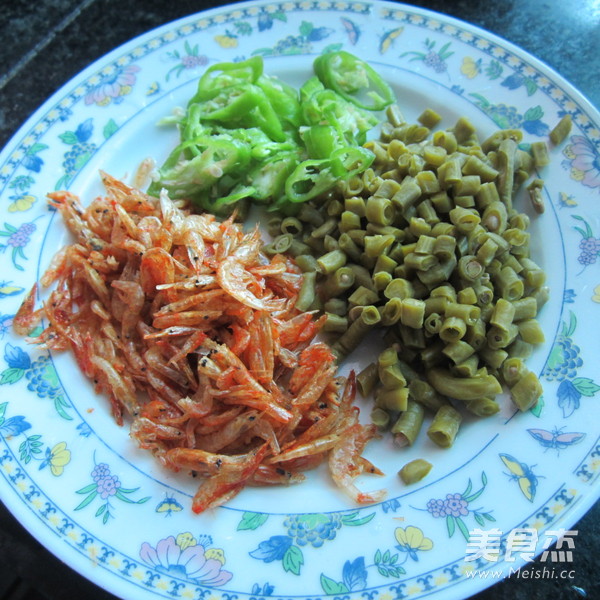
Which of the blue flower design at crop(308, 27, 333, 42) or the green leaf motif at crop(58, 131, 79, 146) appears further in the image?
the blue flower design at crop(308, 27, 333, 42)

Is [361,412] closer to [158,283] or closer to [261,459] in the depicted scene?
[261,459]

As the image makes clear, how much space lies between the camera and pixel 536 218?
302 centimetres

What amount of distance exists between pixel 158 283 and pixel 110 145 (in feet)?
3.58

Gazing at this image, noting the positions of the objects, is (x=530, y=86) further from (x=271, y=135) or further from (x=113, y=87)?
(x=113, y=87)

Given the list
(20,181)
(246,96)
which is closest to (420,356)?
(246,96)

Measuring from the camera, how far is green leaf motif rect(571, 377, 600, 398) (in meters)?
2.51

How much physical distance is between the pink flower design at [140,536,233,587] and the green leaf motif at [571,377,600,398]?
1.65 metres

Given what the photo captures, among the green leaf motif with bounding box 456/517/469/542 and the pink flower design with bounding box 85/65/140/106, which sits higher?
the green leaf motif with bounding box 456/517/469/542

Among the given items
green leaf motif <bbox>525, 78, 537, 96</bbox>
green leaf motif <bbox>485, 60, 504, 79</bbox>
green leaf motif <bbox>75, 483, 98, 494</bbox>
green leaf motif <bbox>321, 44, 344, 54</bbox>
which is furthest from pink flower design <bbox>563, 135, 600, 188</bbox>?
green leaf motif <bbox>75, 483, 98, 494</bbox>

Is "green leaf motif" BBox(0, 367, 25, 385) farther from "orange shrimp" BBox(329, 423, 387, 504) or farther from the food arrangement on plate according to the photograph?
"orange shrimp" BBox(329, 423, 387, 504)

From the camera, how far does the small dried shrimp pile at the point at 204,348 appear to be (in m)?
2.55

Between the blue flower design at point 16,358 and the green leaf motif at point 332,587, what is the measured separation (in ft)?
5.47

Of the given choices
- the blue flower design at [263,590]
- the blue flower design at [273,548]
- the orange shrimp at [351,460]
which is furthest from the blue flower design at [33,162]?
the blue flower design at [263,590]

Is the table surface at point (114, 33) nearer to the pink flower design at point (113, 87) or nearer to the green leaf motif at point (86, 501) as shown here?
the pink flower design at point (113, 87)
